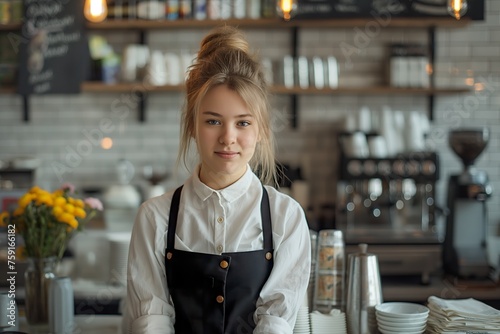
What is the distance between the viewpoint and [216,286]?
1.78 metres

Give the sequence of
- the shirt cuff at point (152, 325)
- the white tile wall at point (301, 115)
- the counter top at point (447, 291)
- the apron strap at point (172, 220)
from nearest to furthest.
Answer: the shirt cuff at point (152, 325), the apron strap at point (172, 220), the counter top at point (447, 291), the white tile wall at point (301, 115)

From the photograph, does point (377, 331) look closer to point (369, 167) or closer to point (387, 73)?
point (369, 167)

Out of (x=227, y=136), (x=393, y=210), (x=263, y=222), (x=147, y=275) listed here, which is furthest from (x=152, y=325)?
(x=393, y=210)

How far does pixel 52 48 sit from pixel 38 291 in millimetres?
2832

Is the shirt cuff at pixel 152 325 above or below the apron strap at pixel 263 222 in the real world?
below

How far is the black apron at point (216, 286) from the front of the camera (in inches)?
70.0

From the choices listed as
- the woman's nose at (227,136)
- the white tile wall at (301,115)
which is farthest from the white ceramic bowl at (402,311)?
the white tile wall at (301,115)

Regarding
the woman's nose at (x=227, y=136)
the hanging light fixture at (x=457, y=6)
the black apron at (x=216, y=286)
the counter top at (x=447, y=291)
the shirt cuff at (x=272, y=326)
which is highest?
the hanging light fixture at (x=457, y=6)

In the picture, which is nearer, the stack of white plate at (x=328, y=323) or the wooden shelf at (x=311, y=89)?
the stack of white plate at (x=328, y=323)

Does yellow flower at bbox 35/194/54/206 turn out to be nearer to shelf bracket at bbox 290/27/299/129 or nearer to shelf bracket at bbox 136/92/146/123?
shelf bracket at bbox 136/92/146/123

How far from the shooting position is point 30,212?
2299mm

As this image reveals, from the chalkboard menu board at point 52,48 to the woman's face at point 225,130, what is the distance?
3096mm

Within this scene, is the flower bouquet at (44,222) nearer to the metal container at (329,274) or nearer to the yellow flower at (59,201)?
the yellow flower at (59,201)

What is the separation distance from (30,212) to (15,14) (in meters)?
2.83
